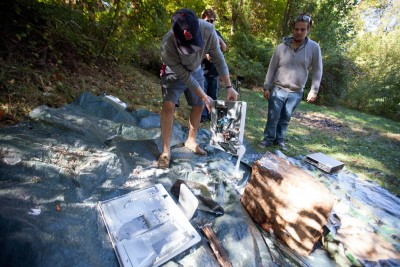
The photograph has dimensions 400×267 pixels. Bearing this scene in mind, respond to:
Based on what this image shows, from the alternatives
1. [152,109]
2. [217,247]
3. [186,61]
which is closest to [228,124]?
[186,61]

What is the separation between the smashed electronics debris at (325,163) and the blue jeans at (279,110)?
59 centimetres

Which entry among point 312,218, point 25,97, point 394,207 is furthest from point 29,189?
point 394,207

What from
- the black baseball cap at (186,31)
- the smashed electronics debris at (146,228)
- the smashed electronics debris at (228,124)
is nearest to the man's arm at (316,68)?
the smashed electronics debris at (228,124)

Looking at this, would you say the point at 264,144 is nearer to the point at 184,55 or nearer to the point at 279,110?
Answer: the point at 279,110

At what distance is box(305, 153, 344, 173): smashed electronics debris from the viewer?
2680 mm

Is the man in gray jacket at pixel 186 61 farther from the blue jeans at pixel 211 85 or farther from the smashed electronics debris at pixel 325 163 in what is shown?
the smashed electronics debris at pixel 325 163

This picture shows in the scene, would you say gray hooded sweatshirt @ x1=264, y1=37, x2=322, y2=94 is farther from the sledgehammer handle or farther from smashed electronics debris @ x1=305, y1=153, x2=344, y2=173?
the sledgehammer handle

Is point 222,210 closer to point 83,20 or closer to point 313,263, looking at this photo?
point 313,263

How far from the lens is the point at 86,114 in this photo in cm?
267

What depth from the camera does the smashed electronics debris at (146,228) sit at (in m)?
1.37

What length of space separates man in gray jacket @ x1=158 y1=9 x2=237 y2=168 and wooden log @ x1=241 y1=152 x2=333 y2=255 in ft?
3.01

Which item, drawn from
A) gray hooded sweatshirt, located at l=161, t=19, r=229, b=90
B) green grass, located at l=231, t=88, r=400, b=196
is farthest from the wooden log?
green grass, located at l=231, t=88, r=400, b=196

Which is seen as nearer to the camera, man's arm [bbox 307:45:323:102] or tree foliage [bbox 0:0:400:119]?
man's arm [bbox 307:45:323:102]

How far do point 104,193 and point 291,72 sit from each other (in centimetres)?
267
